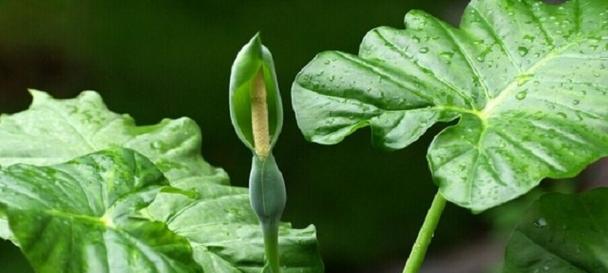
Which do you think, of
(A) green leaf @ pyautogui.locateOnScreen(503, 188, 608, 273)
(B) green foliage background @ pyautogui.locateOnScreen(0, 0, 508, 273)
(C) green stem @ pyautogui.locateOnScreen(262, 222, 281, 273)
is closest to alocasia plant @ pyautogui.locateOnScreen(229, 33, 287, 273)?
(C) green stem @ pyautogui.locateOnScreen(262, 222, 281, 273)

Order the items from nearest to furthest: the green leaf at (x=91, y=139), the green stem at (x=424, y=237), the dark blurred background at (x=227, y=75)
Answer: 1. the green stem at (x=424, y=237)
2. the green leaf at (x=91, y=139)
3. the dark blurred background at (x=227, y=75)

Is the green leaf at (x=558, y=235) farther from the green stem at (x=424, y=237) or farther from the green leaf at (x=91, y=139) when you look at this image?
the green leaf at (x=91, y=139)

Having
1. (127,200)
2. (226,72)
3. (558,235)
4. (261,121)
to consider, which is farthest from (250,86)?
(226,72)

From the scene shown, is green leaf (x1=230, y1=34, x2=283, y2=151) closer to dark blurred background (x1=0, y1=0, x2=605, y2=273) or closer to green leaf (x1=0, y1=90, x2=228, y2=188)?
green leaf (x1=0, y1=90, x2=228, y2=188)

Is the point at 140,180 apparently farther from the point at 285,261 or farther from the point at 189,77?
the point at 189,77

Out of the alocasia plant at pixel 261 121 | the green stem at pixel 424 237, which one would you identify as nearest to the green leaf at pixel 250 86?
the alocasia plant at pixel 261 121
